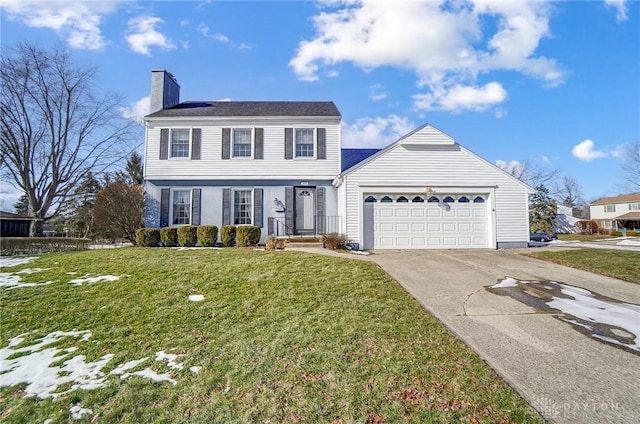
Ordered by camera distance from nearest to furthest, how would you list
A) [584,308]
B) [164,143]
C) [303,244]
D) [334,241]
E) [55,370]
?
[55,370] < [584,308] < [334,241] < [303,244] < [164,143]

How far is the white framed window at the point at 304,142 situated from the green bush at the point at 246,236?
4.44 meters

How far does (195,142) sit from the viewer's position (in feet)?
47.4

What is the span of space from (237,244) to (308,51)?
809 cm

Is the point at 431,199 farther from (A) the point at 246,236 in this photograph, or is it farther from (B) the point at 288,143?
(A) the point at 246,236

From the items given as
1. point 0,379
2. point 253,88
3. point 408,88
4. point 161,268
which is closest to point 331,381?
point 0,379

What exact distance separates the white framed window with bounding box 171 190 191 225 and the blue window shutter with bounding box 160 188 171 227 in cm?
22

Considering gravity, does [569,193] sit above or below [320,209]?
above

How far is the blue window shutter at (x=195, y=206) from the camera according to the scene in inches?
550

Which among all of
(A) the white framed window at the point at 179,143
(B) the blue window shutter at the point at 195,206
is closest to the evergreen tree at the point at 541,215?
(B) the blue window shutter at the point at 195,206

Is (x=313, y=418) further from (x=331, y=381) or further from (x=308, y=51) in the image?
(x=308, y=51)

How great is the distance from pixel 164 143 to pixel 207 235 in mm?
5330

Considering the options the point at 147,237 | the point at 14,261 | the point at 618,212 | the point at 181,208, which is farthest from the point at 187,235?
the point at 618,212

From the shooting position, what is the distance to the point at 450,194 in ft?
42.1

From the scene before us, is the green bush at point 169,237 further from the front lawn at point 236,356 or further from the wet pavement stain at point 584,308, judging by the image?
the wet pavement stain at point 584,308
